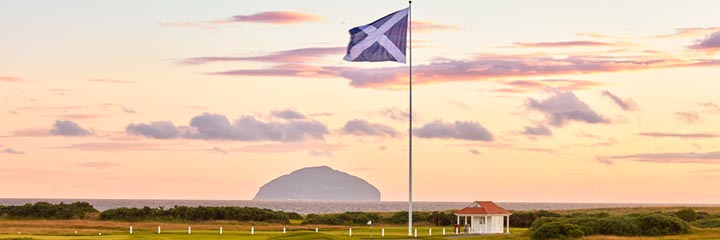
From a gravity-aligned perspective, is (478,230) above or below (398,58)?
below

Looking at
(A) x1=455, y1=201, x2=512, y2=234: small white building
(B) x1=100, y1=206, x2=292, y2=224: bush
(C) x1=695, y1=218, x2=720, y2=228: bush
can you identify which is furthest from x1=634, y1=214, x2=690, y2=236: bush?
(B) x1=100, y1=206, x2=292, y2=224: bush

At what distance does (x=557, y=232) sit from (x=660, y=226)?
12.0m

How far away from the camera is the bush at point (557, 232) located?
250 feet

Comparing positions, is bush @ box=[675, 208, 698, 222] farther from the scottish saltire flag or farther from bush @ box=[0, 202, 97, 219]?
bush @ box=[0, 202, 97, 219]

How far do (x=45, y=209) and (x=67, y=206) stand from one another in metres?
4.02

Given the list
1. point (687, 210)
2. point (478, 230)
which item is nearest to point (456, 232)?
point (478, 230)

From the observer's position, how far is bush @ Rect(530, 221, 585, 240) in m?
76.2

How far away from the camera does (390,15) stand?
6075cm

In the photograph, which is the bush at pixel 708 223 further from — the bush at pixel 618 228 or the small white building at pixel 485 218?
the small white building at pixel 485 218

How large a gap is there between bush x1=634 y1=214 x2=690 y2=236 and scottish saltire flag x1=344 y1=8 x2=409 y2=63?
33230 millimetres

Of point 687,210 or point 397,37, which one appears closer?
point 397,37

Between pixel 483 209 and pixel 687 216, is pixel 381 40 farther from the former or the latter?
pixel 687 216

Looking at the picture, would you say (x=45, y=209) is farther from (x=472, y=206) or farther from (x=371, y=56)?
(x=371, y=56)

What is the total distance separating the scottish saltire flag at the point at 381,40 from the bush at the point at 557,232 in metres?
22.8
